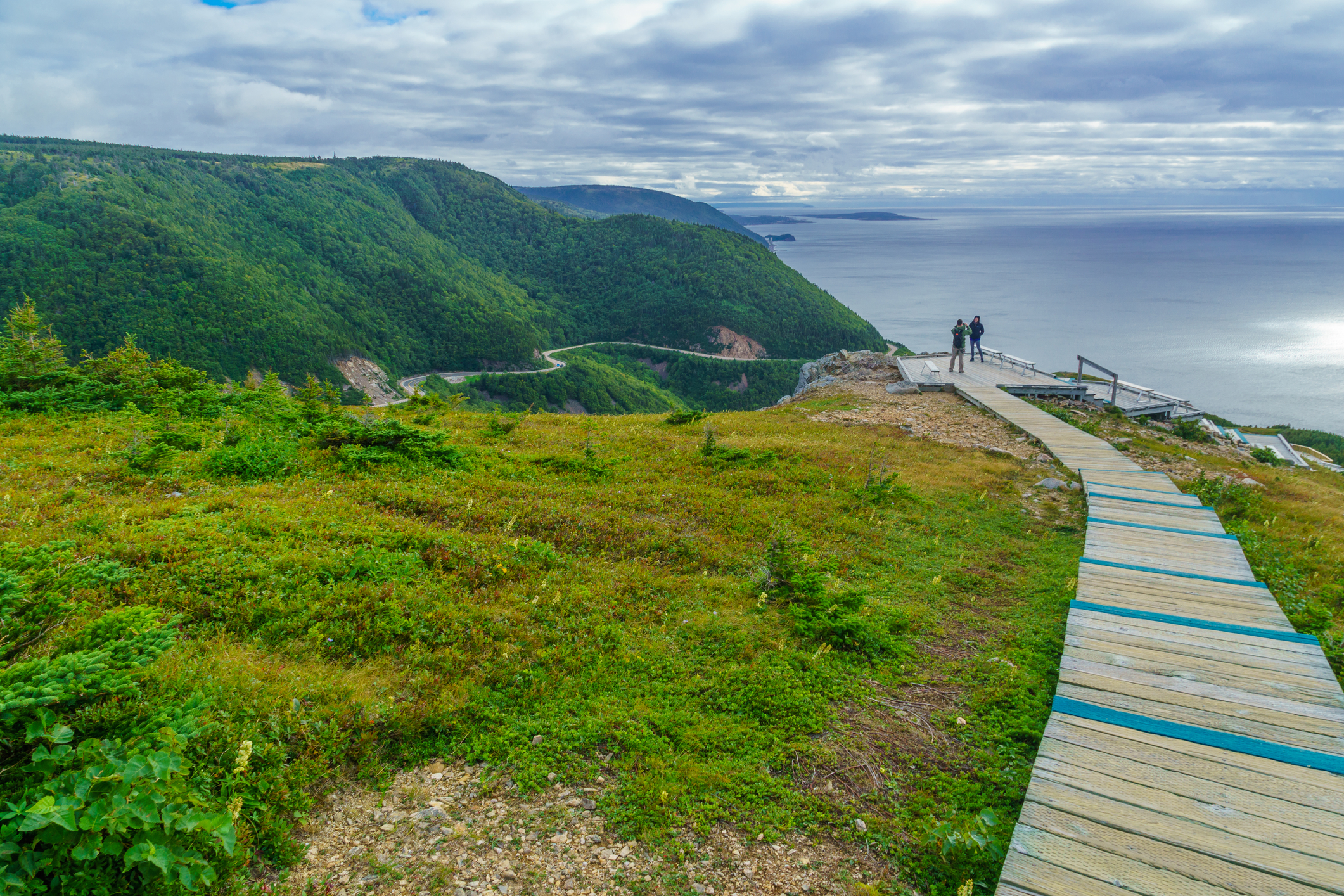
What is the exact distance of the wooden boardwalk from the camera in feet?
11.8

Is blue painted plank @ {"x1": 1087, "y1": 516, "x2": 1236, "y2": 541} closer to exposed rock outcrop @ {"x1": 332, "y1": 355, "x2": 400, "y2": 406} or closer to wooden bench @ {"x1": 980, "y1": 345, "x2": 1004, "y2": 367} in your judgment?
wooden bench @ {"x1": 980, "y1": 345, "x2": 1004, "y2": 367}

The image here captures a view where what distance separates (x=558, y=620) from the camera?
21.9ft

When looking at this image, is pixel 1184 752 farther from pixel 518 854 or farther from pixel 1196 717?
pixel 518 854

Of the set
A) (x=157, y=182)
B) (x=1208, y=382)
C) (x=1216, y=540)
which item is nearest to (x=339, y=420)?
(x=1216, y=540)

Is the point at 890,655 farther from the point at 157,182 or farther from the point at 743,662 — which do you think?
the point at 157,182

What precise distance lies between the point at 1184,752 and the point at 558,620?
204 inches

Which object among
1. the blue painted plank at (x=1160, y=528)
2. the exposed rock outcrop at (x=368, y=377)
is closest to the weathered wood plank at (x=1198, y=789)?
the blue painted plank at (x=1160, y=528)

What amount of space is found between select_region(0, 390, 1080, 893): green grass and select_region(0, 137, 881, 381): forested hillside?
11538cm

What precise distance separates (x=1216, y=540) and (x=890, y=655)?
529cm

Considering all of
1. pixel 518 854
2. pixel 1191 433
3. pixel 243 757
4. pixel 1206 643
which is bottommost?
pixel 518 854

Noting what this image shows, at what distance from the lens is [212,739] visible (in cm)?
424

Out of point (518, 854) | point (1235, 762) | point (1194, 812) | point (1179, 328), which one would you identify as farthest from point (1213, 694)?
point (1179, 328)

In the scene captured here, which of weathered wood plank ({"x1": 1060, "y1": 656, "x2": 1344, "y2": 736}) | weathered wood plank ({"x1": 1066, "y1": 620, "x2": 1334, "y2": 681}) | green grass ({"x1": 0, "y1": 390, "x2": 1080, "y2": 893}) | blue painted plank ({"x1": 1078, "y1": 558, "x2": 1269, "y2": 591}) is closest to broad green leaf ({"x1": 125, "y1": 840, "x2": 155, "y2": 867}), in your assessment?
green grass ({"x1": 0, "y1": 390, "x2": 1080, "y2": 893})

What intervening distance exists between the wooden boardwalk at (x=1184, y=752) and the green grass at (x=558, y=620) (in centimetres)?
53
